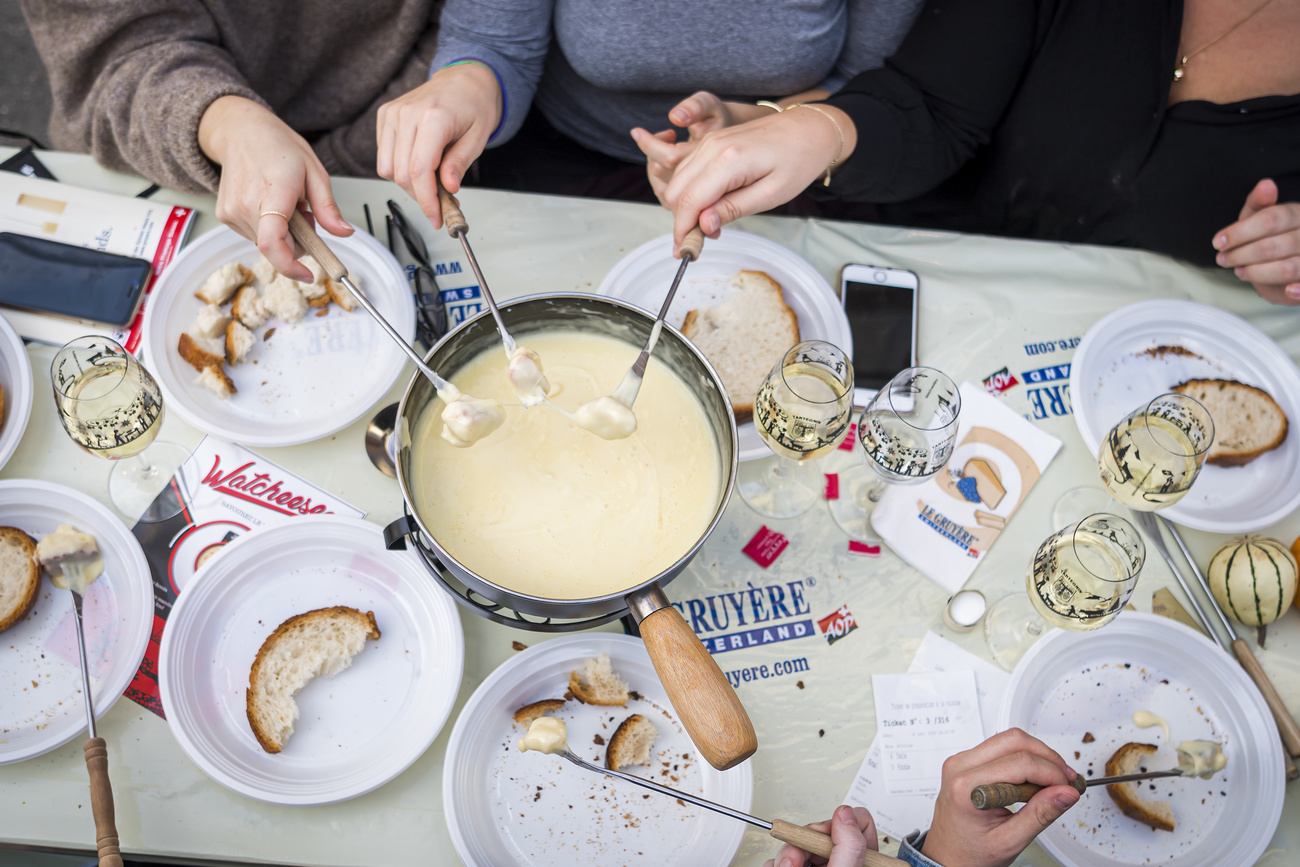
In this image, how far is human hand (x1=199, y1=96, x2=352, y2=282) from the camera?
100 cm

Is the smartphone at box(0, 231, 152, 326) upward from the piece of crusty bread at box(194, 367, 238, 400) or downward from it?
upward

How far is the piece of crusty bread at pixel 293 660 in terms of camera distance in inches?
38.4

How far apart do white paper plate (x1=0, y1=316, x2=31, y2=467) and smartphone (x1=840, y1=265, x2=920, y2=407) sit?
4.13 ft

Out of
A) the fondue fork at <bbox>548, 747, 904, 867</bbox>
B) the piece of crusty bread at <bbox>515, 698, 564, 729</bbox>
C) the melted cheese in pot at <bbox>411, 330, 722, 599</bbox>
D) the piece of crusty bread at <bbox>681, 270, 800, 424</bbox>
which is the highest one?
the piece of crusty bread at <bbox>681, 270, 800, 424</bbox>

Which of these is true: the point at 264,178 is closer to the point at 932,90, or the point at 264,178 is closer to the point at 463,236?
the point at 463,236

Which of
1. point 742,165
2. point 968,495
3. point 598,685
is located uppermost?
point 742,165

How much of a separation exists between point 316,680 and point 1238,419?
1.47 meters

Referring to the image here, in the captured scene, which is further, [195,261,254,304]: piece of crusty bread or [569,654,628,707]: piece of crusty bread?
[195,261,254,304]: piece of crusty bread

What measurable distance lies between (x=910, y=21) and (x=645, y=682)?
1226mm

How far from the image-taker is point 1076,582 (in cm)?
97

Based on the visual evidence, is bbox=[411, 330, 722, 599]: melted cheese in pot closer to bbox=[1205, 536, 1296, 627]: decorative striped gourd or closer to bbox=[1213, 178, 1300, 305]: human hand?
bbox=[1205, 536, 1296, 627]: decorative striped gourd

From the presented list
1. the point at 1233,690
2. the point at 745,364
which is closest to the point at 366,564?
the point at 745,364

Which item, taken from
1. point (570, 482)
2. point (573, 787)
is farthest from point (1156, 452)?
point (573, 787)

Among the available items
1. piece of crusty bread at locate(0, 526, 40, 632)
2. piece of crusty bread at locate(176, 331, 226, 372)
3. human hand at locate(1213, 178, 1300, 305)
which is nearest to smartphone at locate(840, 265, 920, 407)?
human hand at locate(1213, 178, 1300, 305)
